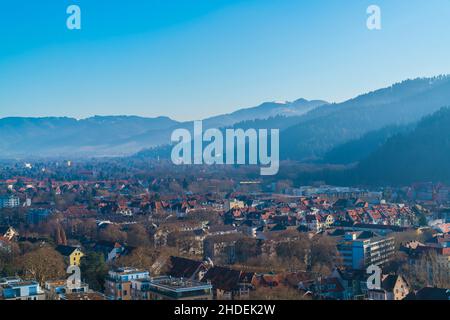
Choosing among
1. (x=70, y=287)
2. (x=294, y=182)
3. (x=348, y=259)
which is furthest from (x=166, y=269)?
Result: (x=294, y=182)

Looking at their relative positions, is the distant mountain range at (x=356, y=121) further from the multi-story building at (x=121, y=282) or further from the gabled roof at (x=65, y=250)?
the multi-story building at (x=121, y=282)

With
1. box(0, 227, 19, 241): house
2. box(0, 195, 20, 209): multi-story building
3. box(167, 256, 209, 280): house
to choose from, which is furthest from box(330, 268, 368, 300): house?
box(0, 195, 20, 209): multi-story building

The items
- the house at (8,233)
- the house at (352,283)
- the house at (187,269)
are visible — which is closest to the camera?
the house at (352,283)

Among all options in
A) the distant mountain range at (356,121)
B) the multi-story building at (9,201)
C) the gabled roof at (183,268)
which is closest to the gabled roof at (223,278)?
the gabled roof at (183,268)

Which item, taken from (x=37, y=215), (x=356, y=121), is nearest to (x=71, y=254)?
(x=37, y=215)

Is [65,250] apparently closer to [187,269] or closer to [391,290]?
[187,269]

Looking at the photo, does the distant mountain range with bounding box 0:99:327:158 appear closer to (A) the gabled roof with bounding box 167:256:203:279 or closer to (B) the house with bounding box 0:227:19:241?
(B) the house with bounding box 0:227:19:241
